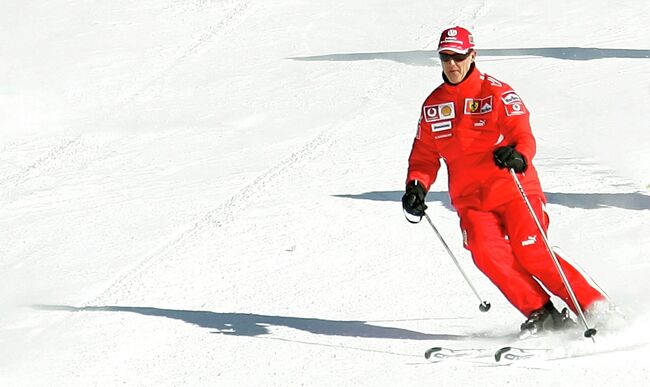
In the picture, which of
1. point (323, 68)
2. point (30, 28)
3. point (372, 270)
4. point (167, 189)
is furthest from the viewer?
point (30, 28)

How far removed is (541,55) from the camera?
1323cm

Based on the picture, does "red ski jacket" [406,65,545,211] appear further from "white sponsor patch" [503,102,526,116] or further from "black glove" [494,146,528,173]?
"black glove" [494,146,528,173]

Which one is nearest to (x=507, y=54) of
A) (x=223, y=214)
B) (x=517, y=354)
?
(x=223, y=214)

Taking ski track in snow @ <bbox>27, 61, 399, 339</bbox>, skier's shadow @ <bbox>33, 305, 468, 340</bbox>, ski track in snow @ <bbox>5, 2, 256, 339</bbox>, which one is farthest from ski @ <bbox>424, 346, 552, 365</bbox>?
ski track in snow @ <bbox>5, 2, 256, 339</bbox>

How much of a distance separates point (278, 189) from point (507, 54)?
492cm

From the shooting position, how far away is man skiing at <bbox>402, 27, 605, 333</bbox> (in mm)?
5773

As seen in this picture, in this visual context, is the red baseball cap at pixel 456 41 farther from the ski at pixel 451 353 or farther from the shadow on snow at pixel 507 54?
the shadow on snow at pixel 507 54

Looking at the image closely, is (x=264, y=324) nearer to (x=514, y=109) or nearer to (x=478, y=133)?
(x=478, y=133)

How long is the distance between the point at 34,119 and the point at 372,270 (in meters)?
6.31

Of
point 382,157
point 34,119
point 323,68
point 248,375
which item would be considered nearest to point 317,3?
point 323,68

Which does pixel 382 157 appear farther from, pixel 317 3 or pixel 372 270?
pixel 317 3

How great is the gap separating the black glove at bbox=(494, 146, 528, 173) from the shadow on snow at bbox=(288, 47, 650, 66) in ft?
25.4

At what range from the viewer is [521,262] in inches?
229

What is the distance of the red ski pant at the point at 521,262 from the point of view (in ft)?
18.9
